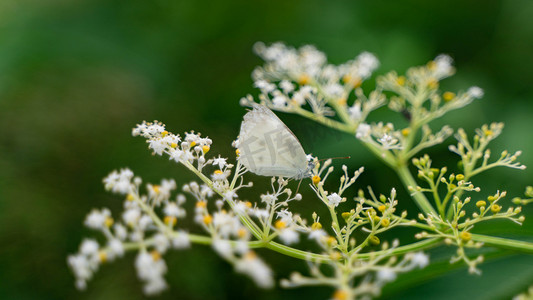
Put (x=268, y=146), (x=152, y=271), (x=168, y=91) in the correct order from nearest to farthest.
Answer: (x=152, y=271) → (x=268, y=146) → (x=168, y=91)

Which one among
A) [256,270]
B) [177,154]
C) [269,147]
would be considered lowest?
[256,270]

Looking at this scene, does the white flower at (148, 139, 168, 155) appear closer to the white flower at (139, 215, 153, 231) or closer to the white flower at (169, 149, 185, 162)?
the white flower at (169, 149, 185, 162)

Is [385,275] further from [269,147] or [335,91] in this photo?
[335,91]

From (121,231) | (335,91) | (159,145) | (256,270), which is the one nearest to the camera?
(256,270)

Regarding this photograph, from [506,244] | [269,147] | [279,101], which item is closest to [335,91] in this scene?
[279,101]

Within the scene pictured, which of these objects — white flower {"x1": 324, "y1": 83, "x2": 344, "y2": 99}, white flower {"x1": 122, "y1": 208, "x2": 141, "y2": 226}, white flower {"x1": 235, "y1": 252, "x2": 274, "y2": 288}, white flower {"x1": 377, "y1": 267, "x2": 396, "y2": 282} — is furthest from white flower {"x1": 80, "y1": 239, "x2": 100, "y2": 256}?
white flower {"x1": 324, "y1": 83, "x2": 344, "y2": 99}

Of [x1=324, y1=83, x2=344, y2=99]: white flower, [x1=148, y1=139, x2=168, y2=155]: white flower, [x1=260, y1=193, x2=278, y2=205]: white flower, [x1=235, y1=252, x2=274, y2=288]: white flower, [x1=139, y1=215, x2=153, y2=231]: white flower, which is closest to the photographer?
[x1=235, y1=252, x2=274, y2=288]: white flower
